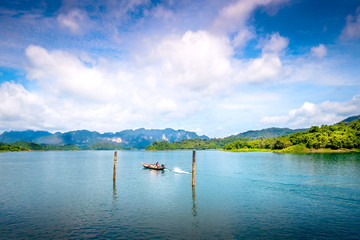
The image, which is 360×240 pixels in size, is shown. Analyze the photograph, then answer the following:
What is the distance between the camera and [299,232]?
22.2 m

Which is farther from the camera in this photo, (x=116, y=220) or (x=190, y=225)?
(x=116, y=220)

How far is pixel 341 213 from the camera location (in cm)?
2780

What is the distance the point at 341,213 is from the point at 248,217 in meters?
12.1

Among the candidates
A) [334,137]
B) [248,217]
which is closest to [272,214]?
[248,217]

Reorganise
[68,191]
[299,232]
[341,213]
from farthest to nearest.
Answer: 1. [68,191]
2. [341,213]
3. [299,232]

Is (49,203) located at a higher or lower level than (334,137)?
lower

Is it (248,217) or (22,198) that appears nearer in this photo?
(248,217)

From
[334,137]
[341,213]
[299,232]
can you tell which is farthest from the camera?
[334,137]

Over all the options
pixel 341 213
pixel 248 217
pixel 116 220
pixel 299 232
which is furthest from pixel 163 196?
pixel 341 213

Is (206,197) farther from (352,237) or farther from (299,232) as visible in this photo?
(352,237)

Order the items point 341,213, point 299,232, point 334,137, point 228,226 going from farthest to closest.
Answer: point 334,137
point 341,213
point 228,226
point 299,232

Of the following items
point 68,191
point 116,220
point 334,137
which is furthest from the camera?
point 334,137

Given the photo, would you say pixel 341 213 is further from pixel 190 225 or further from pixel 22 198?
pixel 22 198

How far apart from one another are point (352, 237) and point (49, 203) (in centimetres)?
3880
